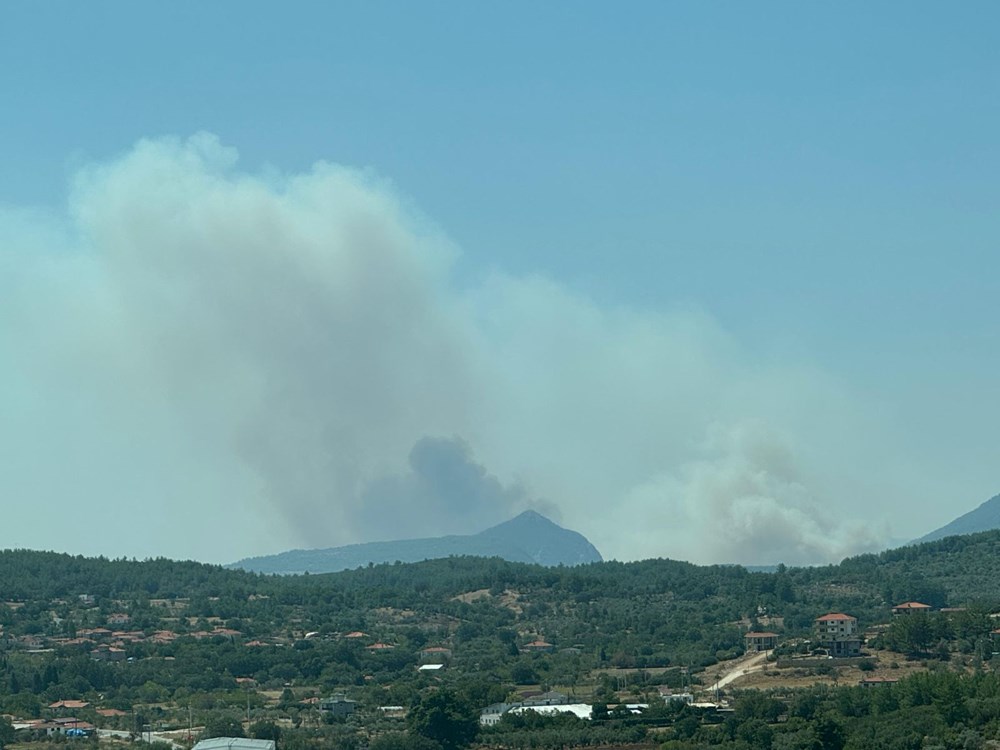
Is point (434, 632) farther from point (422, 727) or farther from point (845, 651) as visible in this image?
point (422, 727)

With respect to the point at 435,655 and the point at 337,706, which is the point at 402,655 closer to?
the point at 435,655

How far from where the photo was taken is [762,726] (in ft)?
345

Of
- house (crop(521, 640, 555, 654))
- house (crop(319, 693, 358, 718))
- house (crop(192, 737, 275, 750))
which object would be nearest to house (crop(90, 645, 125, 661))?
house (crop(521, 640, 555, 654))

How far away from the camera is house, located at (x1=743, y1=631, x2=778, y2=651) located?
500 feet

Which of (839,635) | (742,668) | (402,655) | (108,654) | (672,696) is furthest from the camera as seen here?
(108,654)

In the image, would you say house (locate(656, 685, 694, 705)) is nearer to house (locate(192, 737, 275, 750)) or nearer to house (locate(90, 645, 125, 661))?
house (locate(192, 737, 275, 750))

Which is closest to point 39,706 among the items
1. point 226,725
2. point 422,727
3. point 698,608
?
point 226,725

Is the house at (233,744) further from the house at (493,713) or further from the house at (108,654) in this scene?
the house at (108,654)

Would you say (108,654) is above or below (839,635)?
above

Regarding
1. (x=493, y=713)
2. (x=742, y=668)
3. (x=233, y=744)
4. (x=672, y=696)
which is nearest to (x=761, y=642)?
(x=742, y=668)

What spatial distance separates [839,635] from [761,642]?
21.4 ft

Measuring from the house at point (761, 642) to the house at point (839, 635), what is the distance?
150 inches

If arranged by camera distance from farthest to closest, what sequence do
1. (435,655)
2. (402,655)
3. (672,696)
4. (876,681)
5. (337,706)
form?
(435,655)
(402,655)
(337,706)
(672,696)
(876,681)

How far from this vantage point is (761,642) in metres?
153
